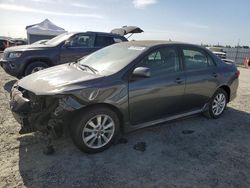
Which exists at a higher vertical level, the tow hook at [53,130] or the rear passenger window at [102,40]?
the rear passenger window at [102,40]

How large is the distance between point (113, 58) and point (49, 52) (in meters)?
4.09

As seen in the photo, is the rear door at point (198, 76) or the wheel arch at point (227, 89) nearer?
the rear door at point (198, 76)

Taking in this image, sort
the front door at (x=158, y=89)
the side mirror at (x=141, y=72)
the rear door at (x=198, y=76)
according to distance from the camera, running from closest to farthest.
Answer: the side mirror at (x=141, y=72) < the front door at (x=158, y=89) < the rear door at (x=198, y=76)

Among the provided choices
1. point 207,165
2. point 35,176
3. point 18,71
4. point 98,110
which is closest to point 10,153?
point 35,176

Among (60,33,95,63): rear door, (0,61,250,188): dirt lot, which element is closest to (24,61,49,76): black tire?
(60,33,95,63): rear door

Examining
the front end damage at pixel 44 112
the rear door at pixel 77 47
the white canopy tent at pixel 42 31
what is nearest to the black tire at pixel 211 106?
the front end damage at pixel 44 112

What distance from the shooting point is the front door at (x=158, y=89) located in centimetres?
395

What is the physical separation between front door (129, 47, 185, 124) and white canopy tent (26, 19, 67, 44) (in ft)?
61.4

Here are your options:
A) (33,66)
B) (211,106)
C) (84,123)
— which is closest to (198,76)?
(211,106)

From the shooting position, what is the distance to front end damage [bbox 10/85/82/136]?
338cm

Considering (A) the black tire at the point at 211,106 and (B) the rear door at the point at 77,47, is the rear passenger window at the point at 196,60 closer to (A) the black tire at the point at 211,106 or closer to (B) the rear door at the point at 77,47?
(A) the black tire at the point at 211,106

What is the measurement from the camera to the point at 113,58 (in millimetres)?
4324

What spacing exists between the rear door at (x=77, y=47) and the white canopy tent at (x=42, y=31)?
13876 mm

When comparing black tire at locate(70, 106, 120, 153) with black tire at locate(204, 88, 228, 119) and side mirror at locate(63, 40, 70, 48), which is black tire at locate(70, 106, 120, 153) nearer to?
black tire at locate(204, 88, 228, 119)
